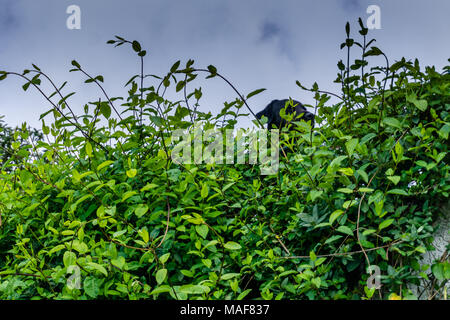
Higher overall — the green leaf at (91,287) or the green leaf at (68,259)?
the green leaf at (68,259)

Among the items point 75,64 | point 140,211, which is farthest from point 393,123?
point 75,64

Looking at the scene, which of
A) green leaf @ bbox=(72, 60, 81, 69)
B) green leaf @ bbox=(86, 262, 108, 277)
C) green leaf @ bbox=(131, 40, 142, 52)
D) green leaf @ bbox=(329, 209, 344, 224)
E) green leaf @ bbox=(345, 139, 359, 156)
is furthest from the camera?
green leaf @ bbox=(72, 60, 81, 69)

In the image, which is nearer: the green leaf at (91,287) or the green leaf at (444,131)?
the green leaf at (91,287)

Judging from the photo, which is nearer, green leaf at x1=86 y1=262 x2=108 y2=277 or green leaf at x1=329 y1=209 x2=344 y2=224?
green leaf at x1=86 y1=262 x2=108 y2=277

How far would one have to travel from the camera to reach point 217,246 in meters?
1.84

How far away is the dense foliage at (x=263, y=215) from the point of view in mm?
1532

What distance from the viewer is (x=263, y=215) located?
78.0 inches

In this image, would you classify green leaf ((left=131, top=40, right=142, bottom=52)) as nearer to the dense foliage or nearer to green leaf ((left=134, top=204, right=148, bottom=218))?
the dense foliage

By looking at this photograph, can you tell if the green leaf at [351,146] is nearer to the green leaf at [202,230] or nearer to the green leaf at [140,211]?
the green leaf at [202,230]

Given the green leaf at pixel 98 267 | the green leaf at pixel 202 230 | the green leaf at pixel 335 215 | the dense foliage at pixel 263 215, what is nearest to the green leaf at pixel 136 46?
the dense foliage at pixel 263 215

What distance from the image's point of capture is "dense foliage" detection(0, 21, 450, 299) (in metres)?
1.53

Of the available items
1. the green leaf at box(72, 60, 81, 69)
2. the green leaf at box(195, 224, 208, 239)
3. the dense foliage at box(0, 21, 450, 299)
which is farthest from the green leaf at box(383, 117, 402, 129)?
the green leaf at box(72, 60, 81, 69)
